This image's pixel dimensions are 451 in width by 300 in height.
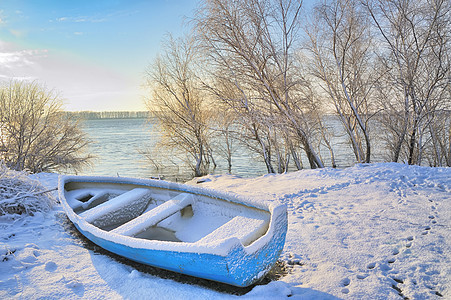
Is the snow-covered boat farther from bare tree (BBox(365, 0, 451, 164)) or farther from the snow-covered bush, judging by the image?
bare tree (BBox(365, 0, 451, 164))

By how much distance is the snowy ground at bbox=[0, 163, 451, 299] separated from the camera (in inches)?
101

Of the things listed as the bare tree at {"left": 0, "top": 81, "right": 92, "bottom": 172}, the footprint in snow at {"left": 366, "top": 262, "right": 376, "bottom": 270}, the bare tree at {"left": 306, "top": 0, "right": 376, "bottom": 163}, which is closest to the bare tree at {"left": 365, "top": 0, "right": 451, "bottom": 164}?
the bare tree at {"left": 306, "top": 0, "right": 376, "bottom": 163}

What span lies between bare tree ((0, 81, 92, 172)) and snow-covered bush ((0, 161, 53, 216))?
22.3 feet

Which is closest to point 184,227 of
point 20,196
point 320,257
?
point 320,257

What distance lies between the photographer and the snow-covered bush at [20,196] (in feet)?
14.8

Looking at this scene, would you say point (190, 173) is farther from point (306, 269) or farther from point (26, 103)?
point (306, 269)

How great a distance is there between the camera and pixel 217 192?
375 cm

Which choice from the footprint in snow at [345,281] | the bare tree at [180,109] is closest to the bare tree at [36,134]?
the bare tree at [180,109]

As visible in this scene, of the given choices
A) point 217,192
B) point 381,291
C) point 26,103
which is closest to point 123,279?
point 217,192

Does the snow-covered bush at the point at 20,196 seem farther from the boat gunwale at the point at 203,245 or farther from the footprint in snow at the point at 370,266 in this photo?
the footprint in snow at the point at 370,266

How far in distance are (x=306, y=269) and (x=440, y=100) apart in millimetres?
10119

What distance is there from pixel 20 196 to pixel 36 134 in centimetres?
932

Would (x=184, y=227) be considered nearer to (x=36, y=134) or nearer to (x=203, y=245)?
(x=203, y=245)

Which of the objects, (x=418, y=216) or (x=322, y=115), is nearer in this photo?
(x=418, y=216)
